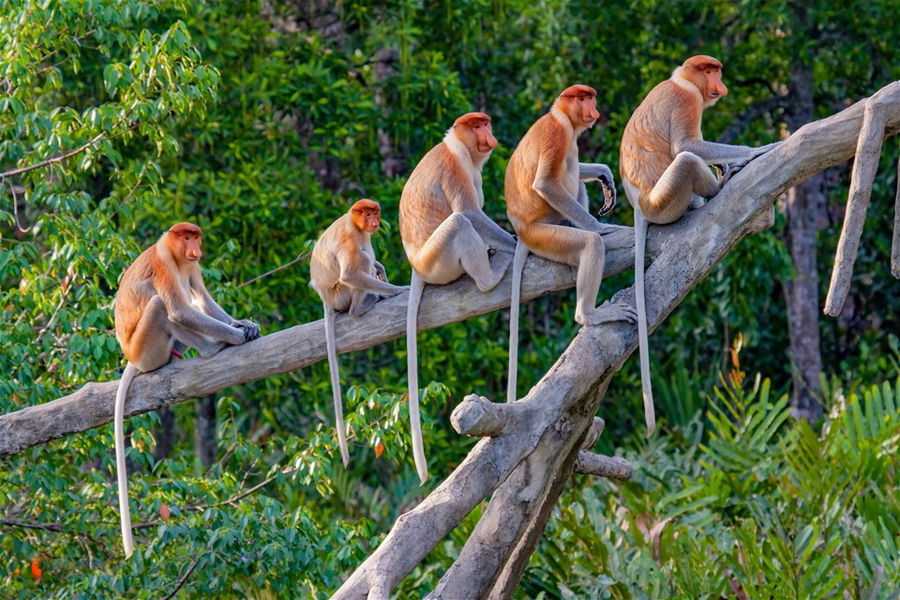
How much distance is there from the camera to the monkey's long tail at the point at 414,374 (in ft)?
10.7

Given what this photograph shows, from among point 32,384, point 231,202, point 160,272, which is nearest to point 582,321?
point 160,272

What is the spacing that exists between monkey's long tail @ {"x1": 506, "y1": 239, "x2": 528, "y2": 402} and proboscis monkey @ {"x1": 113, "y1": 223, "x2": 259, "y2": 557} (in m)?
0.79

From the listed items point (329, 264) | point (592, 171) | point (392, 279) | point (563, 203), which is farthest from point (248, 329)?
point (392, 279)

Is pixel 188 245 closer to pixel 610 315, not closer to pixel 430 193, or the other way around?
pixel 430 193

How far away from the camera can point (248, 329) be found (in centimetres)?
380

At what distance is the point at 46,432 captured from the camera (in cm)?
369

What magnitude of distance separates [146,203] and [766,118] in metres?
4.65

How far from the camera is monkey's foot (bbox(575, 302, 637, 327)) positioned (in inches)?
130

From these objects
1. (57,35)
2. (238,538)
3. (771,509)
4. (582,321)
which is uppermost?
(57,35)

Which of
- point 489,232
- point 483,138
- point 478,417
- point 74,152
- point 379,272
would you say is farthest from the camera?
point 74,152

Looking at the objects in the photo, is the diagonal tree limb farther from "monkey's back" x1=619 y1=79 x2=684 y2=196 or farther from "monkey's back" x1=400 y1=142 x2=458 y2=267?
"monkey's back" x1=400 y1=142 x2=458 y2=267

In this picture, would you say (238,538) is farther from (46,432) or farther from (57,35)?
(57,35)

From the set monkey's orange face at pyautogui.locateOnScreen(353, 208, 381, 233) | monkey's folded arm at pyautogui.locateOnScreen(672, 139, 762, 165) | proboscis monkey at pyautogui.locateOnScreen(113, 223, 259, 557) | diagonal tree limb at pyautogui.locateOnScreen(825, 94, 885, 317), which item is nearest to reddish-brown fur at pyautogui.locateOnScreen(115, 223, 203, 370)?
proboscis monkey at pyautogui.locateOnScreen(113, 223, 259, 557)

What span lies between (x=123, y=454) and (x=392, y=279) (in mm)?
2845
